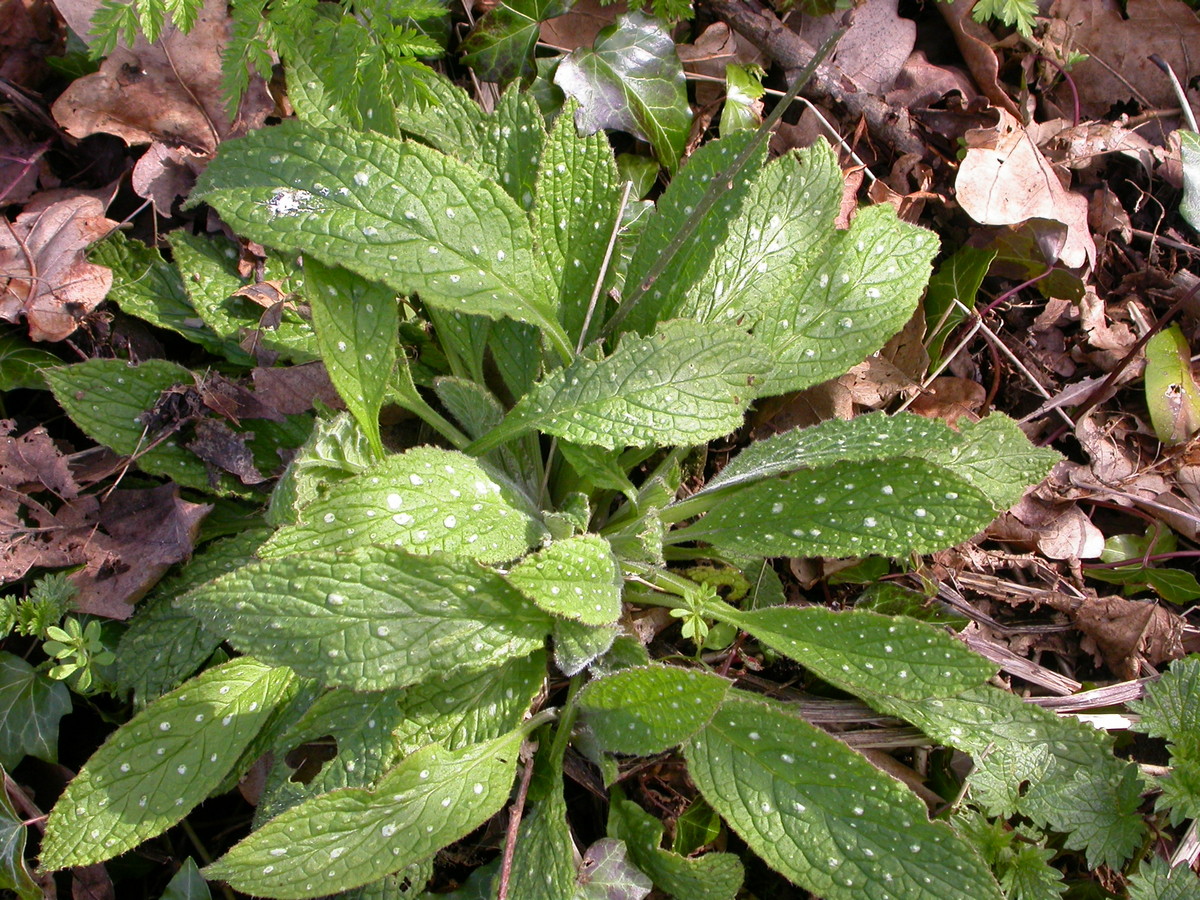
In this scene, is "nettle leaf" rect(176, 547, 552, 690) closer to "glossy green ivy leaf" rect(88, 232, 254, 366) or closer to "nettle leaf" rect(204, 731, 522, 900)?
"nettle leaf" rect(204, 731, 522, 900)

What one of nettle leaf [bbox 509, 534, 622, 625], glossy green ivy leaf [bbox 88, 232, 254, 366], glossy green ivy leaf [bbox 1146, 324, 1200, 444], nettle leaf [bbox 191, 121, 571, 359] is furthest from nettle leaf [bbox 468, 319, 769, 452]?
glossy green ivy leaf [bbox 1146, 324, 1200, 444]

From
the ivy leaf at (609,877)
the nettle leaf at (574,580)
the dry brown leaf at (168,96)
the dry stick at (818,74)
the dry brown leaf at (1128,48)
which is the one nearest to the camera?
the nettle leaf at (574,580)

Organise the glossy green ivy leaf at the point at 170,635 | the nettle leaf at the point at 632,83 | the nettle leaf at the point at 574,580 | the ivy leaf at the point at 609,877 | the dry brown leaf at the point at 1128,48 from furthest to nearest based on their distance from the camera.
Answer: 1. the dry brown leaf at the point at 1128,48
2. the nettle leaf at the point at 632,83
3. the glossy green ivy leaf at the point at 170,635
4. the ivy leaf at the point at 609,877
5. the nettle leaf at the point at 574,580

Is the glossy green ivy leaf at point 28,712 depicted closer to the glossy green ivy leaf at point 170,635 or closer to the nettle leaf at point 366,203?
the glossy green ivy leaf at point 170,635

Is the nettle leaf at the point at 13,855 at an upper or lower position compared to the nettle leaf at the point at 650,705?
lower

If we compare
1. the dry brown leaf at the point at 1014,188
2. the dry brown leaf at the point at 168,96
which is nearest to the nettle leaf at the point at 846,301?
the dry brown leaf at the point at 1014,188

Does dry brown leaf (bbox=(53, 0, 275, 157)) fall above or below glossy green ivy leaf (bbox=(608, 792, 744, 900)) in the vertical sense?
above
